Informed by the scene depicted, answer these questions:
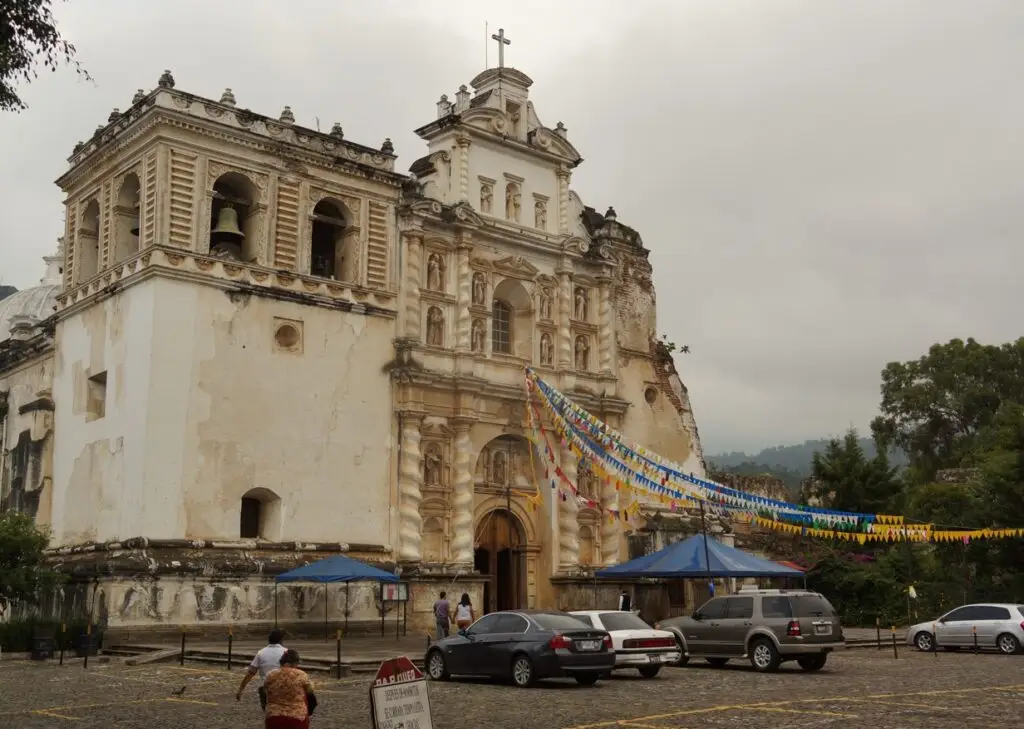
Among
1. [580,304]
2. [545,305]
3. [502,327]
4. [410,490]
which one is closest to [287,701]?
[410,490]

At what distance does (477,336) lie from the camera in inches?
1357

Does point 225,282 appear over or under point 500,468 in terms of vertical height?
over

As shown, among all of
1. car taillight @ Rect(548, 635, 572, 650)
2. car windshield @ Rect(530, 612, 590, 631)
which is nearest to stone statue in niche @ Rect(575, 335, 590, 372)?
car windshield @ Rect(530, 612, 590, 631)

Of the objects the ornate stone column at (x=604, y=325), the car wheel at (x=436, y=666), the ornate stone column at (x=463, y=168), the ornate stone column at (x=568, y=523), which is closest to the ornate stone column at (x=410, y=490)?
the ornate stone column at (x=568, y=523)

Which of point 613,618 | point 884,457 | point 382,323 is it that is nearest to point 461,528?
point 382,323

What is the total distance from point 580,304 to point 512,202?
4184 mm

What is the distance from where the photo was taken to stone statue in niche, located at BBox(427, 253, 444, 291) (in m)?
33.7

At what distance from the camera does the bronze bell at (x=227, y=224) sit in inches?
1169

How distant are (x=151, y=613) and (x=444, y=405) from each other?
411 inches

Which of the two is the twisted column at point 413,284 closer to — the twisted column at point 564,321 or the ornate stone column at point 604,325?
the twisted column at point 564,321

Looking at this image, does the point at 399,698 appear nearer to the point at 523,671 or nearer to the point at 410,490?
the point at 523,671

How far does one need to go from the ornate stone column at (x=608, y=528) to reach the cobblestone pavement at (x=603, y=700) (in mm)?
13743

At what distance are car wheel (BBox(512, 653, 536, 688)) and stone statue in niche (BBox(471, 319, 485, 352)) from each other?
1688cm

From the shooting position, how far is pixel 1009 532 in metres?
33.0
